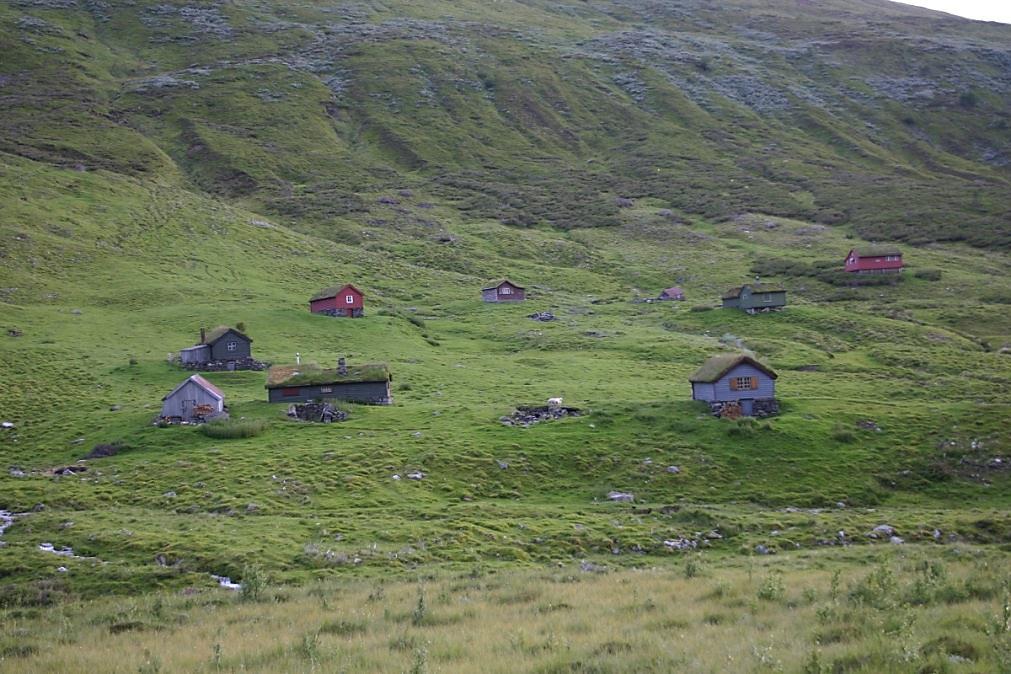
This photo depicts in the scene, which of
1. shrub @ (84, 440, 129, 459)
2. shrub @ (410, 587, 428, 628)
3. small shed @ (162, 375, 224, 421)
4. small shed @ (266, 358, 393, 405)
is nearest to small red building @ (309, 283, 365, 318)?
small shed @ (266, 358, 393, 405)

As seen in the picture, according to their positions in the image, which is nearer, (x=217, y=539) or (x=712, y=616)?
(x=712, y=616)

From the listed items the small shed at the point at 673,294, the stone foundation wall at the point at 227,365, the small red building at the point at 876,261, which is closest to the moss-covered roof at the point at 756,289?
the small shed at the point at 673,294

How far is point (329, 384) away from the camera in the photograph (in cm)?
5616

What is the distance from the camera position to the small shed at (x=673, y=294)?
105m

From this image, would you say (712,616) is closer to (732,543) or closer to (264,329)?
(732,543)

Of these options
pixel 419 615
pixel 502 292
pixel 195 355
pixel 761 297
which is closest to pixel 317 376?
pixel 195 355

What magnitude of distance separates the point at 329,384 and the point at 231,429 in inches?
355

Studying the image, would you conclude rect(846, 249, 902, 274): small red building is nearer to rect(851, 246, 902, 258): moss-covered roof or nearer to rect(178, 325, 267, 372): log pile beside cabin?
rect(851, 246, 902, 258): moss-covered roof

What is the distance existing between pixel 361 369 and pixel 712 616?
→ 142 ft

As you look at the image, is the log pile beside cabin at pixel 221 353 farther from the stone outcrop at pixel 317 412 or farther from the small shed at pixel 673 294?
the small shed at pixel 673 294

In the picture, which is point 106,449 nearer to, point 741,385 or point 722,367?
point 722,367

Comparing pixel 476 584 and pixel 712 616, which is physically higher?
pixel 712 616

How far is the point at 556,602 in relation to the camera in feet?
64.0

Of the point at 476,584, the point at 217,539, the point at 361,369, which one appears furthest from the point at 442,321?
the point at 476,584
